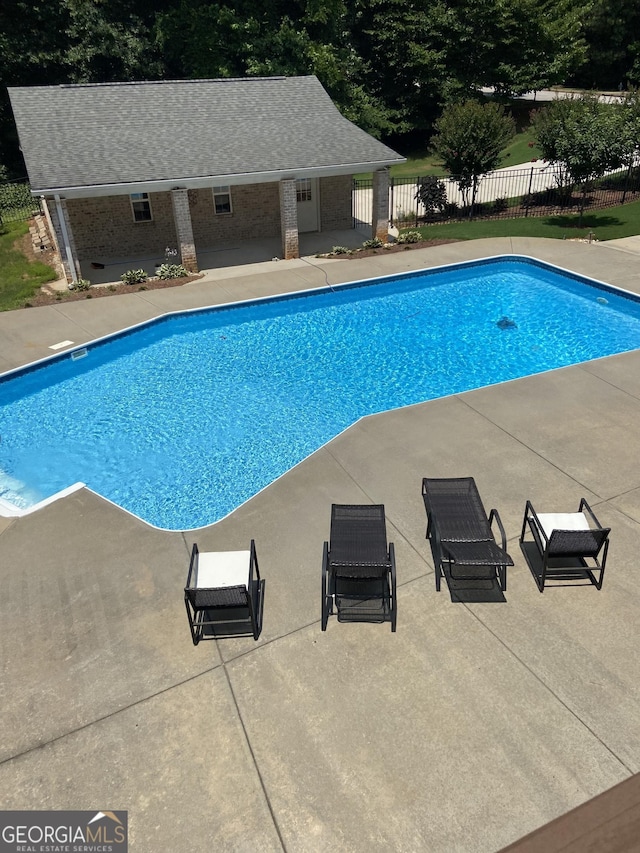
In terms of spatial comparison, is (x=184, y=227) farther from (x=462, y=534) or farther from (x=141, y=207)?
(x=462, y=534)

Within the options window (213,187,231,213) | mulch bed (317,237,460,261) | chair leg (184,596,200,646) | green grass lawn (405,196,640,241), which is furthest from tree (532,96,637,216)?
chair leg (184,596,200,646)

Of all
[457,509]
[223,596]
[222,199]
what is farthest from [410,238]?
[223,596]

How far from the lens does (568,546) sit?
762 cm

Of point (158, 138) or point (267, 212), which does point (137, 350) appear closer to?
point (158, 138)

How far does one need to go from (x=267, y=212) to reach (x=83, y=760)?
23.1m

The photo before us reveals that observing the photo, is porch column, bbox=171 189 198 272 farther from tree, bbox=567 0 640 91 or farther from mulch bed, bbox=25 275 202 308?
→ tree, bbox=567 0 640 91

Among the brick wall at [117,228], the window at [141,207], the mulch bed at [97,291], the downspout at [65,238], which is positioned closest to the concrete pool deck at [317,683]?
the mulch bed at [97,291]

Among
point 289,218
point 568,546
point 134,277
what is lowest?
point 134,277

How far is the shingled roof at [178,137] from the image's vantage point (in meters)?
19.9

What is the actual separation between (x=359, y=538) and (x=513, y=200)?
27.2 m

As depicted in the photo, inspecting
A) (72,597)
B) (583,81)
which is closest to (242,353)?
(72,597)

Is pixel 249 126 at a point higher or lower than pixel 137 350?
higher

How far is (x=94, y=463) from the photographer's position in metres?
12.1

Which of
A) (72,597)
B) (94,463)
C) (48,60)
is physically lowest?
(94,463)
